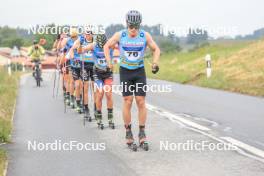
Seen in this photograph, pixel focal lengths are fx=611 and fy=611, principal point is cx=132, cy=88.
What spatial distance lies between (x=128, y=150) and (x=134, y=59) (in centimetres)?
138

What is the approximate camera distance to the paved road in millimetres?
7617

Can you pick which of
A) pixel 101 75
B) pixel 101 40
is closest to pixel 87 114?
pixel 101 75

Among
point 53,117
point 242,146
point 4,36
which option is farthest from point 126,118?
point 4,36

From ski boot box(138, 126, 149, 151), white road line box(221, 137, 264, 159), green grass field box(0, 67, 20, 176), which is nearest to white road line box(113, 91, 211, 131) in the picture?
white road line box(221, 137, 264, 159)

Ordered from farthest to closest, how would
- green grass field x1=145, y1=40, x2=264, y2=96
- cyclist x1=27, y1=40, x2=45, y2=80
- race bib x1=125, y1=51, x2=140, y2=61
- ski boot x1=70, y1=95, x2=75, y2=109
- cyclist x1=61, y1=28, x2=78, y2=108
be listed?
1. cyclist x1=27, y1=40, x2=45, y2=80
2. green grass field x1=145, y1=40, x2=264, y2=96
3. ski boot x1=70, y1=95, x2=75, y2=109
4. cyclist x1=61, y1=28, x2=78, y2=108
5. race bib x1=125, y1=51, x2=140, y2=61

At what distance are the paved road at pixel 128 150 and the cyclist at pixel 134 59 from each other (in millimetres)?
638

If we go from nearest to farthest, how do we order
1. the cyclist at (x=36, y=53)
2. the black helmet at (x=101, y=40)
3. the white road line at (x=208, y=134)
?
1. the white road line at (x=208, y=134)
2. the black helmet at (x=101, y=40)
3. the cyclist at (x=36, y=53)

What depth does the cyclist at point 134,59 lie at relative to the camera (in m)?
9.11

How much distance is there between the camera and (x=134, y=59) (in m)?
9.27

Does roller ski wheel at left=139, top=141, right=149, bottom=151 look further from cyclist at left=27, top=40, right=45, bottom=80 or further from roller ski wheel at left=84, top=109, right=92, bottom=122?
cyclist at left=27, top=40, right=45, bottom=80

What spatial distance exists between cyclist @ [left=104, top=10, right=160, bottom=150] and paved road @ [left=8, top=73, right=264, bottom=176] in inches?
25.1

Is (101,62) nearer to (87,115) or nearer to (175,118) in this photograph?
(87,115)

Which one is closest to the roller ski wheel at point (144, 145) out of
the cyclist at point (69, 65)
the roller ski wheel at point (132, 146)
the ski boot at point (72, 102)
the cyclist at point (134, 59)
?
the cyclist at point (134, 59)

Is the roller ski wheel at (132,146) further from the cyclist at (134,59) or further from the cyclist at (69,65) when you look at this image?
the cyclist at (69,65)
